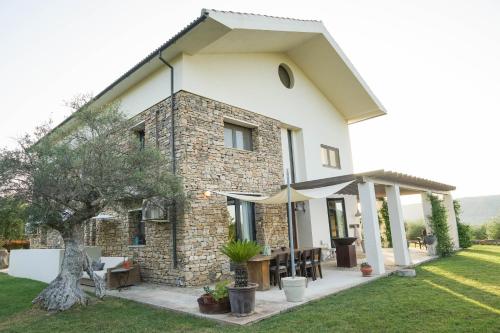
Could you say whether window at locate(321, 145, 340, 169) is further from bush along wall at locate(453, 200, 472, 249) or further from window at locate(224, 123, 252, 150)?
bush along wall at locate(453, 200, 472, 249)

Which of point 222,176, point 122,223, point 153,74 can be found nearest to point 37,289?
point 122,223

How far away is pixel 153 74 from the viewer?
11406mm

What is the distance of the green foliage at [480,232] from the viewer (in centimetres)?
2060

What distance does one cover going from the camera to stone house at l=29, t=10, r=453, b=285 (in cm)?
979

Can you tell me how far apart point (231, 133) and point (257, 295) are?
19.2 ft

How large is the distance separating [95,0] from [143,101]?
3321 mm

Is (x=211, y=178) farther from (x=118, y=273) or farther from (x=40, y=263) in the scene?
(x=40, y=263)

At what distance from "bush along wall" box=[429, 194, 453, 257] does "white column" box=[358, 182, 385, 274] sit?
18.4ft

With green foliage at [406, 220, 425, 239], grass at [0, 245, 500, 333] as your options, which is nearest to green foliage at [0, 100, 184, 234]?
grass at [0, 245, 500, 333]

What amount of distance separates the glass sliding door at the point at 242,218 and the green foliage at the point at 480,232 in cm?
1630

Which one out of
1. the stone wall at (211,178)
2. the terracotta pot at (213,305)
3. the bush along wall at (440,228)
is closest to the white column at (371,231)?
the stone wall at (211,178)

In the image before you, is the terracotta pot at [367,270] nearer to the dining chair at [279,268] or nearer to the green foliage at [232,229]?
the dining chair at [279,268]

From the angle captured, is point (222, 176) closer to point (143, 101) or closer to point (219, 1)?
point (143, 101)

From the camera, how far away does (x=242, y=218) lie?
454 inches
